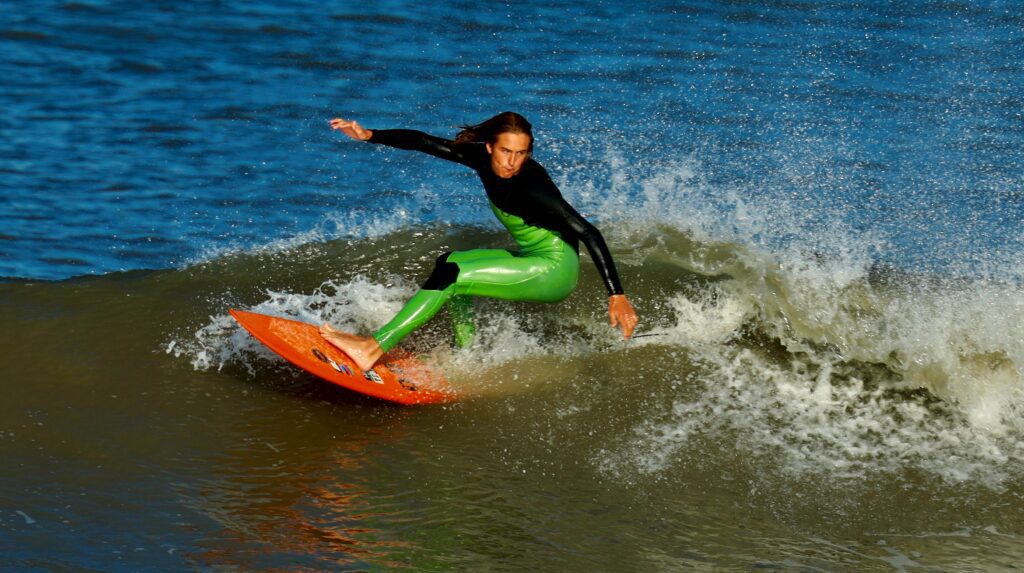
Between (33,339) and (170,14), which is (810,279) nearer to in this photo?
(33,339)

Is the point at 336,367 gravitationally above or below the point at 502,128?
below

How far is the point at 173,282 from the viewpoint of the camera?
8141mm

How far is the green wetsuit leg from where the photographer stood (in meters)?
6.34

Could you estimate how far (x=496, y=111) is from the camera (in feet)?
40.2

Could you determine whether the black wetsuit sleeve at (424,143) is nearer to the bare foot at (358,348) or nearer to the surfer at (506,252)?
the surfer at (506,252)

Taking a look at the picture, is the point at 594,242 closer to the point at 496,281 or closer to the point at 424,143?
the point at 496,281

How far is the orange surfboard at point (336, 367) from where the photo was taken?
20.9ft

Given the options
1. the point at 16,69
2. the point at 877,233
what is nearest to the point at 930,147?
the point at 877,233

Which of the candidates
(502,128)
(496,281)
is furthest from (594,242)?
(502,128)

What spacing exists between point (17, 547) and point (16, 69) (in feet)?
32.6

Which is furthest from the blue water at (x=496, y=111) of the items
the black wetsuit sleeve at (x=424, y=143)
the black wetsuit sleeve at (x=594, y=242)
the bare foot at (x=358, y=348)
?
the bare foot at (x=358, y=348)

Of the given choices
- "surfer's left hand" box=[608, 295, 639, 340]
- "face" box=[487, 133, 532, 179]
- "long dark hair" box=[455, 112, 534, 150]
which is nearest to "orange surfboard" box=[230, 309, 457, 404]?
"surfer's left hand" box=[608, 295, 639, 340]

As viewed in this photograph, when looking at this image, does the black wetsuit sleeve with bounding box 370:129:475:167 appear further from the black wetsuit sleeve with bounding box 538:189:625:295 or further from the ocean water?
the ocean water

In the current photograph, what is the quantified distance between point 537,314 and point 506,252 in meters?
0.93
